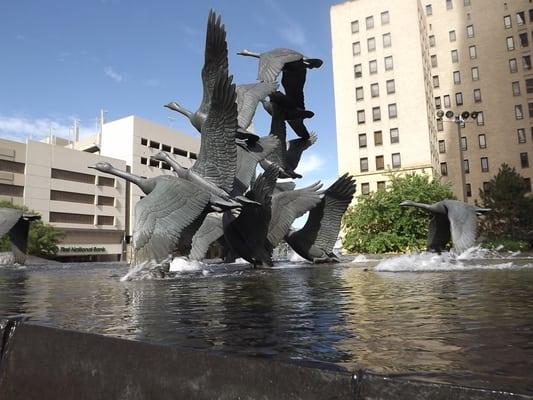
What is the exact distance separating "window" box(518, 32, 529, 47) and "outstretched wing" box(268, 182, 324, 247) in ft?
172

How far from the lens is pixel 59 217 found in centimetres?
5931

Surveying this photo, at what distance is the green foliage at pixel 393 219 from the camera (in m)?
32.9

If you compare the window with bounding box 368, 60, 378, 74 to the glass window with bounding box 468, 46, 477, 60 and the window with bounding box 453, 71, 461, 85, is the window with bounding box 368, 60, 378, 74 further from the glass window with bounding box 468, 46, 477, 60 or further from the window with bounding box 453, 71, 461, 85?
the glass window with bounding box 468, 46, 477, 60

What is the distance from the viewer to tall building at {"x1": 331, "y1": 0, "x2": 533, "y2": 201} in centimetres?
4800

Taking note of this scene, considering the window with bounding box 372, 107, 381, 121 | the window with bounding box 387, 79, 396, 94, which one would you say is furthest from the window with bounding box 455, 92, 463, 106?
the window with bounding box 372, 107, 381, 121

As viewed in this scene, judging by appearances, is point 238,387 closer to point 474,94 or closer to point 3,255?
point 3,255

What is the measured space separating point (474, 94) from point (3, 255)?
174 feet

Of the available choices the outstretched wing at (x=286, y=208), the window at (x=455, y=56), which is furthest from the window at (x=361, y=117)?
the outstretched wing at (x=286, y=208)

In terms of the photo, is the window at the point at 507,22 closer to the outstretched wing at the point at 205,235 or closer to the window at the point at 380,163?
the window at the point at 380,163

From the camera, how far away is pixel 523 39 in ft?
171

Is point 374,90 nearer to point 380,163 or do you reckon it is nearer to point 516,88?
point 380,163

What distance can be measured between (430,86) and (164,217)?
168 feet

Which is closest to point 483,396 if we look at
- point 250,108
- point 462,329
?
point 462,329

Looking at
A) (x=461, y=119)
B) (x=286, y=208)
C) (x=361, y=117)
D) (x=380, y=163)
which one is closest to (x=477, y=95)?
(x=361, y=117)
